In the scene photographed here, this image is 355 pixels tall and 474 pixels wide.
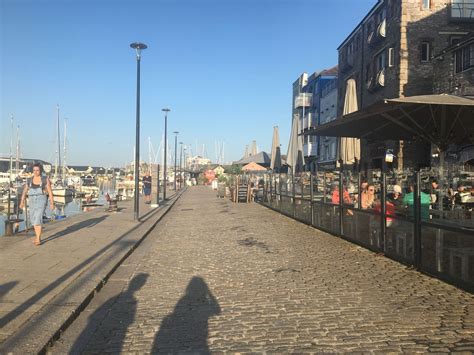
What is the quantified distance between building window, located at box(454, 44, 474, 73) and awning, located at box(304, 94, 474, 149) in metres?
7.23

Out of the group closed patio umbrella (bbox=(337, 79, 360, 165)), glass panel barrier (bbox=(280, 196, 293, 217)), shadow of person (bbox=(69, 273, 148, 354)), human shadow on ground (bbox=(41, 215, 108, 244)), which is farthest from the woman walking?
closed patio umbrella (bbox=(337, 79, 360, 165))

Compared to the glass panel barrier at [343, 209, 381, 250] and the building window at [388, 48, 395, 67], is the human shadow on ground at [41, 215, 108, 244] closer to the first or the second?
the glass panel barrier at [343, 209, 381, 250]

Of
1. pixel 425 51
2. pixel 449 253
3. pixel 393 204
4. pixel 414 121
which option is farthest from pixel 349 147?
pixel 425 51

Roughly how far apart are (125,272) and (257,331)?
380 centimetres

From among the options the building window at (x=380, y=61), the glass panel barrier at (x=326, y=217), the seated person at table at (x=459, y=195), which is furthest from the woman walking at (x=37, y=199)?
the building window at (x=380, y=61)

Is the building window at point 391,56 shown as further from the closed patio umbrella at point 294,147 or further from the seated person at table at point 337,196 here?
the seated person at table at point 337,196

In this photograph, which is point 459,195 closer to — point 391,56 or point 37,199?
point 37,199

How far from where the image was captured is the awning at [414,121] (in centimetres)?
937

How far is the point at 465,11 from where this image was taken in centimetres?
2667

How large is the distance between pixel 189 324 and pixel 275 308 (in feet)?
3.65

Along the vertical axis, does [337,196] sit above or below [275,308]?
above

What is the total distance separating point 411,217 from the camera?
25.3 ft

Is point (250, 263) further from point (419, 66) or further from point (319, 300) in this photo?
point (419, 66)

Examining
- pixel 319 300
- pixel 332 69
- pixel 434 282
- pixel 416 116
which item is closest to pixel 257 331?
pixel 319 300
